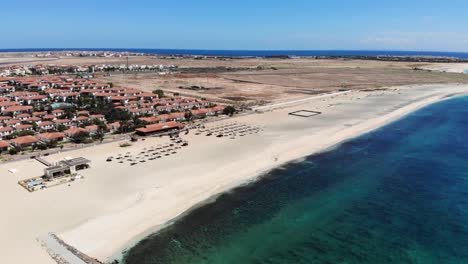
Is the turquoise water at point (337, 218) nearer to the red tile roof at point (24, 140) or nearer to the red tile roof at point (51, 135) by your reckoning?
the red tile roof at point (51, 135)

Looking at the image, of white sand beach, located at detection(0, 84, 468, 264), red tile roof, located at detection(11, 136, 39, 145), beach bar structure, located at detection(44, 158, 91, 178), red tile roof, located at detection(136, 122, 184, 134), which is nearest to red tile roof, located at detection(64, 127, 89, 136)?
red tile roof, located at detection(11, 136, 39, 145)

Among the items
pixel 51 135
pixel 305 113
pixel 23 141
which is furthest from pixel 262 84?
pixel 23 141

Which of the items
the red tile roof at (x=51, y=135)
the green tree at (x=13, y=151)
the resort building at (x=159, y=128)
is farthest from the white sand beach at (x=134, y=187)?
the red tile roof at (x=51, y=135)

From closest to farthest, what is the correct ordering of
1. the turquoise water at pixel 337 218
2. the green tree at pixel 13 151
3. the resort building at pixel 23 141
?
the turquoise water at pixel 337 218 < the green tree at pixel 13 151 < the resort building at pixel 23 141

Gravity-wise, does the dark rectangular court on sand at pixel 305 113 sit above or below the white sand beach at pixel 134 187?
above

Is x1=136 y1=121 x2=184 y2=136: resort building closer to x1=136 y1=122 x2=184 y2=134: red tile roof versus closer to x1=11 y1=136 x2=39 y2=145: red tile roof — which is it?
x1=136 y1=122 x2=184 y2=134: red tile roof

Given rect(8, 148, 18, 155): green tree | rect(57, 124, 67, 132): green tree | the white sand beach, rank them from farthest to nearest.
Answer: rect(57, 124, 67, 132): green tree < rect(8, 148, 18, 155): green tree < the white sand beach

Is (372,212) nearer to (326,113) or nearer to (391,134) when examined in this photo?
(391,134)
